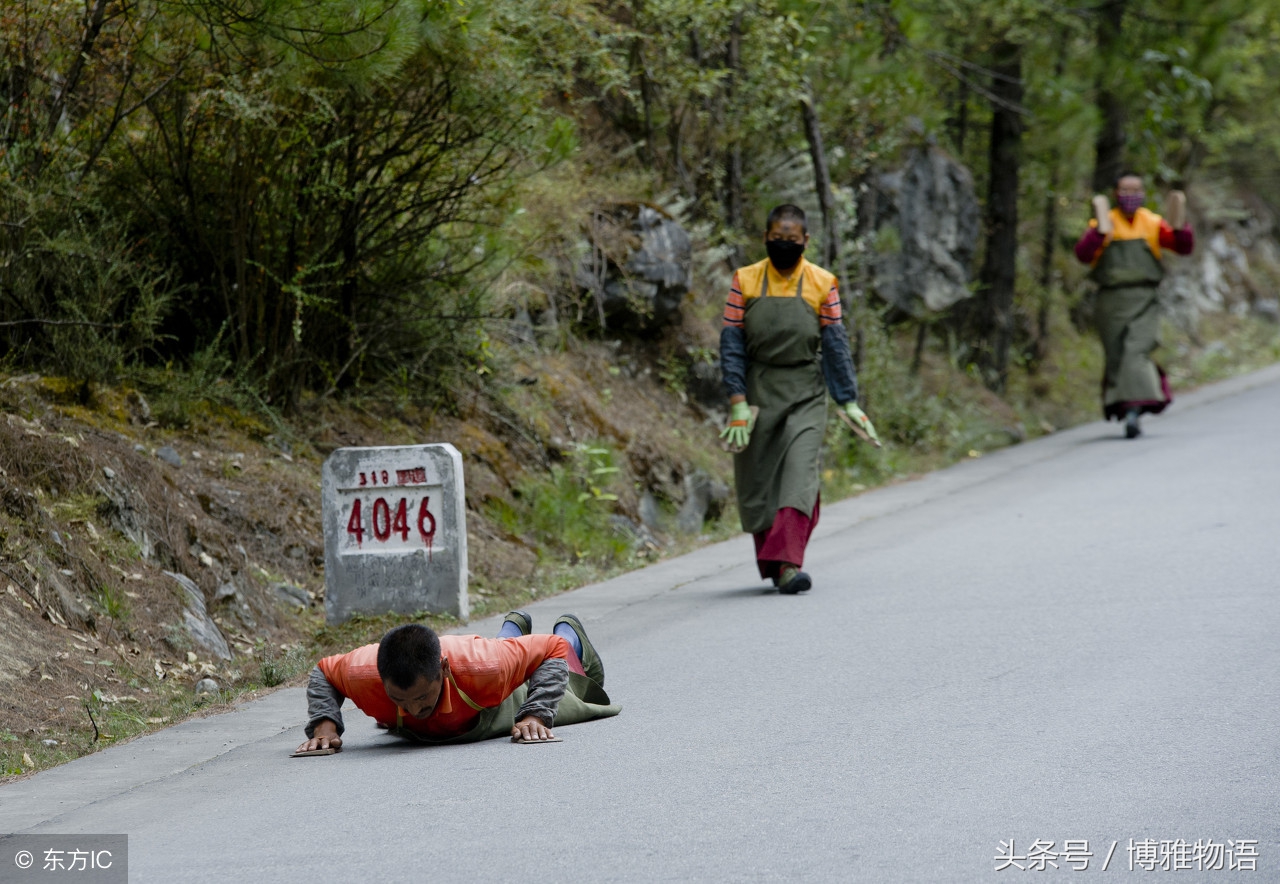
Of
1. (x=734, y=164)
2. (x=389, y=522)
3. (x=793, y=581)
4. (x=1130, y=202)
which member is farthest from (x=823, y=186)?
(x=389, y=522)

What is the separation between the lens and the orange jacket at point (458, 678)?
5.58 metres

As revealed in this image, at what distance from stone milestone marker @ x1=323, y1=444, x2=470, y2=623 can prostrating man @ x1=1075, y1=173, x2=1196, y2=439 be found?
10.1m

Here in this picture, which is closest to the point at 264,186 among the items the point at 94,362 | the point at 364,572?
the point at 94,362

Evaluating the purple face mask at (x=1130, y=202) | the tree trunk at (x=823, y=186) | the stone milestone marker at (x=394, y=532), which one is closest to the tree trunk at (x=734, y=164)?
the tree trunk at (x=823, y=186)

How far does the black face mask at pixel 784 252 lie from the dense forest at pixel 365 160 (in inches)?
80.6

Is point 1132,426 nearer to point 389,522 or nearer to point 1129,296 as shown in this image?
point 1129,296

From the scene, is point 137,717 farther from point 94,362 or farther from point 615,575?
point 615,575

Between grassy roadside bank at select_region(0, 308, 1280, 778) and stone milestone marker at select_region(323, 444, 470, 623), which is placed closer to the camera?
grassy roadside bank at select_region(0, 308, 1280, 778)

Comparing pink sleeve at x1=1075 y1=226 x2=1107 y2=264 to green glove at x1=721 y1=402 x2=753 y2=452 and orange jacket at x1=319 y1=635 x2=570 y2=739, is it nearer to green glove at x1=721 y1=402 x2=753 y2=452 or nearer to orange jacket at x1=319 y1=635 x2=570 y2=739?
green glove at x1=721 y1=402 x2=753 y2=452

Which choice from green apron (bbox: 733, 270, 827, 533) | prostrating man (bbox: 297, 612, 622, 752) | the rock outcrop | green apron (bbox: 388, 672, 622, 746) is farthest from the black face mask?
the rock outcrop

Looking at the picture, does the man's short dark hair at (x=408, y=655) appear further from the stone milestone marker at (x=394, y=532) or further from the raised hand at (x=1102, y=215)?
the raised hand at (x=1102, y=215)

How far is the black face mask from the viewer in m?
9.14

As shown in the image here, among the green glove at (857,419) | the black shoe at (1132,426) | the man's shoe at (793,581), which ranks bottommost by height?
the black shoe at (1132,426)

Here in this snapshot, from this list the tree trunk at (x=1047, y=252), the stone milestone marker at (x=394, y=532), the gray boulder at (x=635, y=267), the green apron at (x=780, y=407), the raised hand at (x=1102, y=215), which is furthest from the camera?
the tree trunk at (x=1047, y=252)
